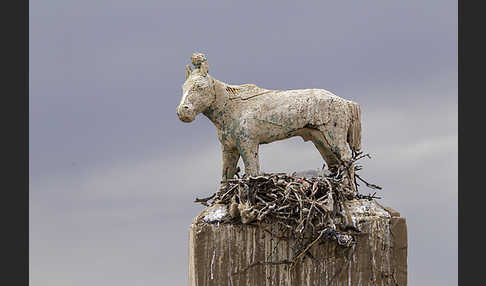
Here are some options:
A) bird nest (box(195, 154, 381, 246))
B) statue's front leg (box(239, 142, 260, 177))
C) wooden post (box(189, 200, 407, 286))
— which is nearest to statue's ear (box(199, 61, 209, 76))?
statue's front leg (box(239, 142, 260, 177))

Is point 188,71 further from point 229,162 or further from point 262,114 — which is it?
point 229,162

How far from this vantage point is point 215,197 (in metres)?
11.8

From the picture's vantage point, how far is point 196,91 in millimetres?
11789

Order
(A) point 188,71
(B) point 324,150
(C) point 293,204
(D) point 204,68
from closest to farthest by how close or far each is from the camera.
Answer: (C) point 293,204, (D) point 204,68, (A) point 188,71, (B) point 324,150

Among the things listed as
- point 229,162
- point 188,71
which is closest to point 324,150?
point 229,162

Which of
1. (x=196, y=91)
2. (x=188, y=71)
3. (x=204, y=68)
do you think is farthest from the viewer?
(x=188, y=71)

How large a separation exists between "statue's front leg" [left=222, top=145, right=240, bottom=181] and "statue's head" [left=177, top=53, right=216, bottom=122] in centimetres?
73

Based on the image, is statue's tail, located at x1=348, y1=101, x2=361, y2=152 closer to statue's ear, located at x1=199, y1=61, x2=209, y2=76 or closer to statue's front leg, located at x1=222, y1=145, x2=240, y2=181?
statue's front leg, located at x1=222, y1=145, x2=240, y2=181

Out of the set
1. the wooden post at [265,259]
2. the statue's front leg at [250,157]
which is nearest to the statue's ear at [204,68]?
the statue's front leg at [250,157]

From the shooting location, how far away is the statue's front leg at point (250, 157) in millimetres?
11805

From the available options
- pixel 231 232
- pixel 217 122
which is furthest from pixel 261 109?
pixel 231 232

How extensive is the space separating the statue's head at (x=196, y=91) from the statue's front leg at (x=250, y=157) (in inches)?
27.9

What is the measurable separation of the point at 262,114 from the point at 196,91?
0.88 meters

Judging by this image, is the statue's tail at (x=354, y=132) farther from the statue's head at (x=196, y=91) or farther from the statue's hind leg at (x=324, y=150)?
the statue's head at (x=196, y=91)
